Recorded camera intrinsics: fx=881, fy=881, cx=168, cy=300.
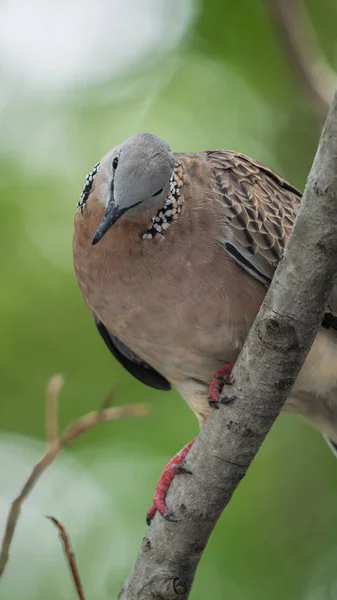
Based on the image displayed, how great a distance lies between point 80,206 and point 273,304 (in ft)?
4.57

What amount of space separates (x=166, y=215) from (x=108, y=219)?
349 mm

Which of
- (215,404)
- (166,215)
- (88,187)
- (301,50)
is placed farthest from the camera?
(301,50)

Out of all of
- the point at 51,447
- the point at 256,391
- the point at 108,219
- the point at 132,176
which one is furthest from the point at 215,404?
the point at 132,176

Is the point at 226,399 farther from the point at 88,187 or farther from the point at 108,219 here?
the point at 88,187

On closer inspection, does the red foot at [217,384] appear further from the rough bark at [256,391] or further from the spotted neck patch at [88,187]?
the spotted neck patch at [88,187]

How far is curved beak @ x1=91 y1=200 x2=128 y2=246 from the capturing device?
10.9ft

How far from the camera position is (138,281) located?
3.64m

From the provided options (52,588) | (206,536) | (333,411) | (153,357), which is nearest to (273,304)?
(206,536)

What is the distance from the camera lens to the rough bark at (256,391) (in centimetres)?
248

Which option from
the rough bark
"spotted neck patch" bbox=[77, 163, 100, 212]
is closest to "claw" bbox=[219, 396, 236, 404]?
the rough bark

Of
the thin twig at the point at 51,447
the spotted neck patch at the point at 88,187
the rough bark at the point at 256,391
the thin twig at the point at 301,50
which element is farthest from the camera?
the thin twig at the point at 301,50

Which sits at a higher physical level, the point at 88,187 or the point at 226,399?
the point at 88,187

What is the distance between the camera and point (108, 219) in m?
3.35

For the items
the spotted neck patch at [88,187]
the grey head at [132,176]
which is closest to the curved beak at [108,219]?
the grey head at [132,176]
